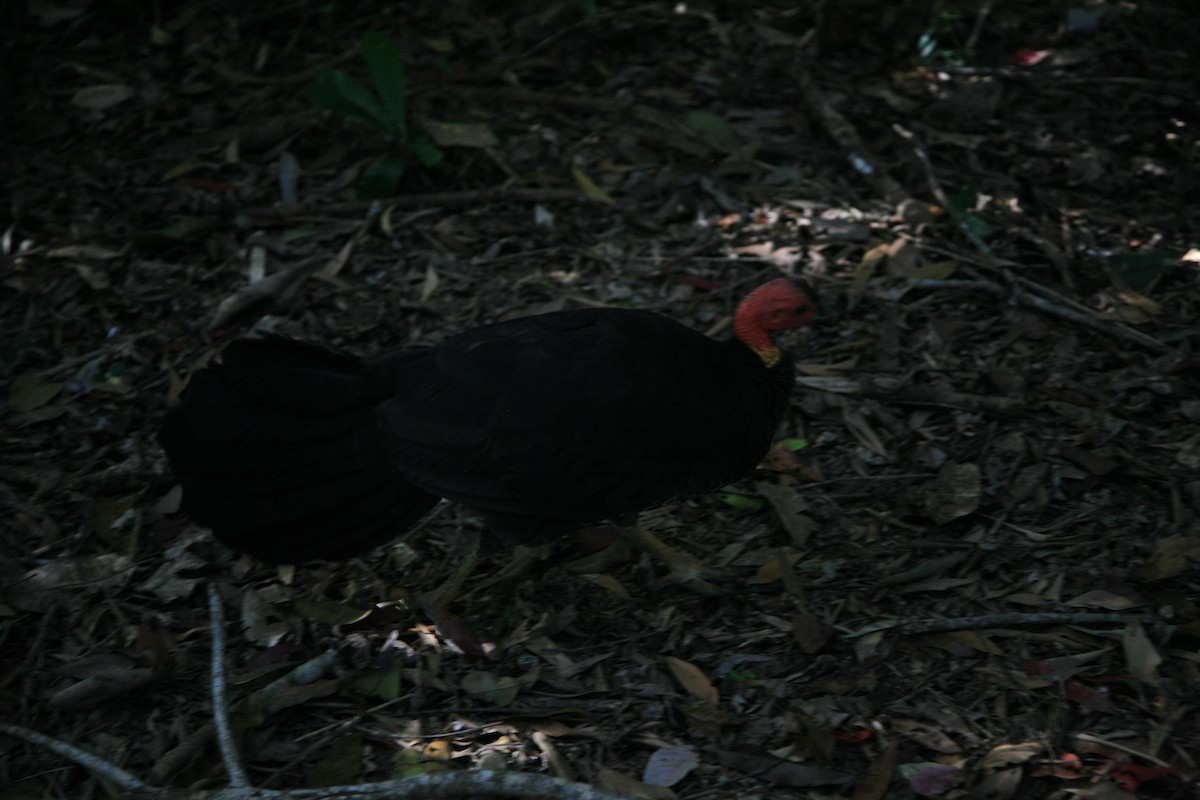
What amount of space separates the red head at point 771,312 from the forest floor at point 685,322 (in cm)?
47

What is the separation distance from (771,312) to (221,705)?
211 cm

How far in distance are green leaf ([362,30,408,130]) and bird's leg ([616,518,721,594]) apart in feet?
7.44

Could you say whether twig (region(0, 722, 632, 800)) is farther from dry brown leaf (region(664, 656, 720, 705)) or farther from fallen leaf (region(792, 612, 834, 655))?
fallen leaf (region(792, 612, 834, 655))

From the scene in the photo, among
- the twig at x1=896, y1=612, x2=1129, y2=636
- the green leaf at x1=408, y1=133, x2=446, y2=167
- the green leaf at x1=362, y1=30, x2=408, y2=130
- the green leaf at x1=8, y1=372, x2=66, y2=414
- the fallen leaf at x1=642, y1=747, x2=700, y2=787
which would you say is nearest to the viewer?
the fallen leaf at x1=642, y1=747, x2=700, y2=787

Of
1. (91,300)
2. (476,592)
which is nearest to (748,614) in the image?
(476,592)

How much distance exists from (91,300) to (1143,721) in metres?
4.25

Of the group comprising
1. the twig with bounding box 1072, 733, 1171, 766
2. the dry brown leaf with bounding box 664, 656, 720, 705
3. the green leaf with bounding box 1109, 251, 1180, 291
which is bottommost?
the dry brown leaf with bounding box 664, 656, 720, 705

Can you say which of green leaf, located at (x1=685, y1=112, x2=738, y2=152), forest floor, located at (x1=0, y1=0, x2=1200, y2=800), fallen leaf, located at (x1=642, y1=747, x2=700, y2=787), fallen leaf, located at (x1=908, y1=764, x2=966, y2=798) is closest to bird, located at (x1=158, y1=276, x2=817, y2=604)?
forest floor, located at (x1=0, y1=0, x2=1200, y2=800)

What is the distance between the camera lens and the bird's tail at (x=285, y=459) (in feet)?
10.4

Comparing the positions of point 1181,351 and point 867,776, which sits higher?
point 1181,351

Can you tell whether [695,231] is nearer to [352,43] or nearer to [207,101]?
[352,43]

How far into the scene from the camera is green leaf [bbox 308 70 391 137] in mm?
4719

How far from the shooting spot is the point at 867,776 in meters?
2.78

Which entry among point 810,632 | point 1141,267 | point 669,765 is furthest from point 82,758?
point 1141,267
